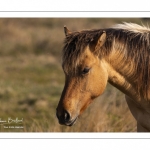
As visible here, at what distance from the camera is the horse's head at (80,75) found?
381cm

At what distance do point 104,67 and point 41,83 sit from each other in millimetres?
7058

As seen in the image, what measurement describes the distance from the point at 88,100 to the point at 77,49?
0.53 metres

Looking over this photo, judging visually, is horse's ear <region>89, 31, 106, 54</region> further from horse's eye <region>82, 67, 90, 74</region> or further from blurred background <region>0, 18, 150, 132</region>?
blurred background <region>0, 18, 150, 132</region>

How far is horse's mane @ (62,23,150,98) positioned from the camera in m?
3.90

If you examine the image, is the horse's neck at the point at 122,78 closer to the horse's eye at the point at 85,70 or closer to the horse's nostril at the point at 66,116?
the horse's eye at the point at 85,70

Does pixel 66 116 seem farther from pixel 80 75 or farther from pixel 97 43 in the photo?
pixel 97 43

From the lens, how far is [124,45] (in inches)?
160

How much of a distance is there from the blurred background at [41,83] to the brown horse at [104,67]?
600mm

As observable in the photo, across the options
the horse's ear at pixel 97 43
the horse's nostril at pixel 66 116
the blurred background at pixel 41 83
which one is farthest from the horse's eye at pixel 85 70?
the blurred background at pixel 41 83

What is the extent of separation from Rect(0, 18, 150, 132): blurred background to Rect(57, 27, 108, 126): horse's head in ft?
1.98

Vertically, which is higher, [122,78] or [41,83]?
[122,78]
